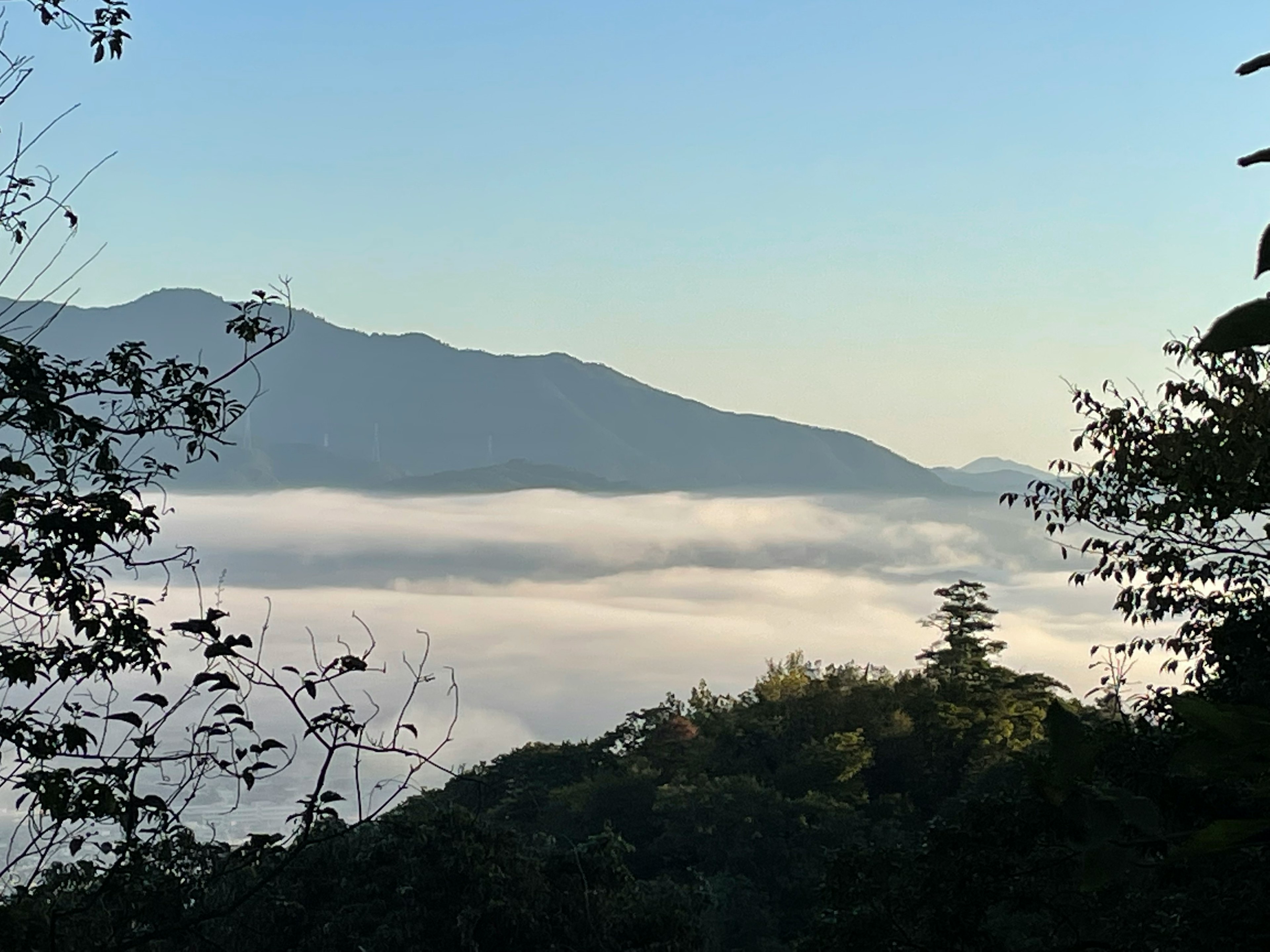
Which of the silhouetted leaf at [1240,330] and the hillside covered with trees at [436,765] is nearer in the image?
the silhouetted leaf at [1240,330]

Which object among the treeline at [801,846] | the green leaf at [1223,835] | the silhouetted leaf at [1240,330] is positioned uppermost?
the silhouetted leaf at [1240,330]

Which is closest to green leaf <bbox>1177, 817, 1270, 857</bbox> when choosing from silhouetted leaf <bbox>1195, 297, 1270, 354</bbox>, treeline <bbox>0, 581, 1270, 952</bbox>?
treeline <bbox>0, 581, 1270, 952</bbox>

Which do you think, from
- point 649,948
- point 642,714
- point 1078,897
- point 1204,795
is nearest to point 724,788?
point 642,714

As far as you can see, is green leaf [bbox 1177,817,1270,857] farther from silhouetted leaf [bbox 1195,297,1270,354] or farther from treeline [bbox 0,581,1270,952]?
silhouetted leaf [bbox 1195,297,1270,354]

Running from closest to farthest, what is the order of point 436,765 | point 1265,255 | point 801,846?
point 1265,255 → point 436,765 → point 801,846

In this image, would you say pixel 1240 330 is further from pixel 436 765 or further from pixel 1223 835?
pixel 436 765

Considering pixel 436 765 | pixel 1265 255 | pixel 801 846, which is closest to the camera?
pixel 1265 255

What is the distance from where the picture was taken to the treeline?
3689 mm

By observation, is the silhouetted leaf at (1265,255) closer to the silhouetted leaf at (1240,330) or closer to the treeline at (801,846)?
the silhouetted leaf at (1240,330)

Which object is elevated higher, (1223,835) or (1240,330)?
(1240,330)

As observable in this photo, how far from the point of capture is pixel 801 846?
26.2 m

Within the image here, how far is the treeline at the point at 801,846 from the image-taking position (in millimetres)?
3689

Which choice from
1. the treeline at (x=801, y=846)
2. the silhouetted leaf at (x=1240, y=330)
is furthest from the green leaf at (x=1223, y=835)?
the silhouetted leaf at (x=1240, y=330)

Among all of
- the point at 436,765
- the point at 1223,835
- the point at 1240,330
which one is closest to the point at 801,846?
the point at 436,765
